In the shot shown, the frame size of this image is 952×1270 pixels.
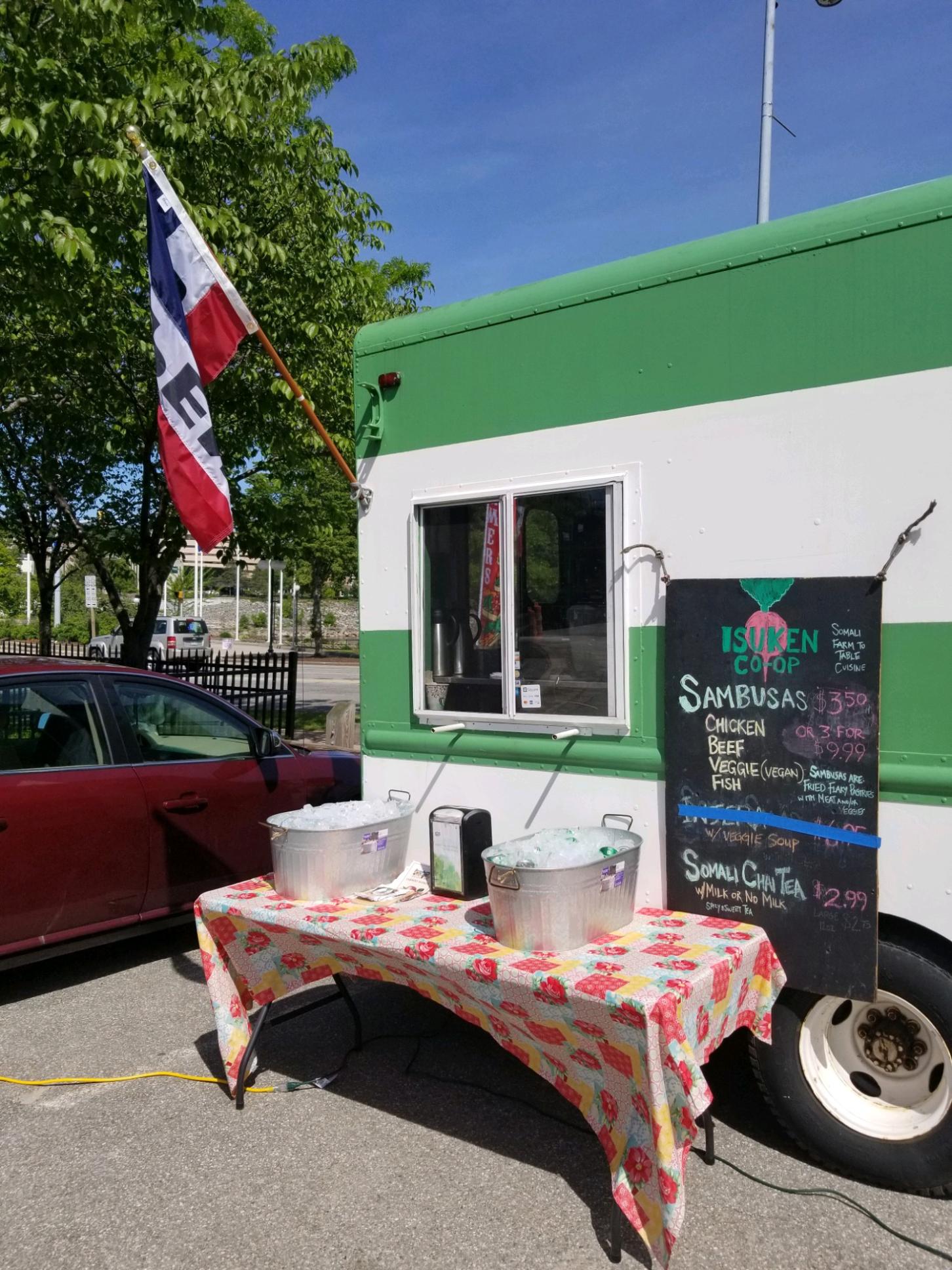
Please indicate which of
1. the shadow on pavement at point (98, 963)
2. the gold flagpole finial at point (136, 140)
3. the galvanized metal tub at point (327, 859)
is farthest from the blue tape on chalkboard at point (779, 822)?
the gold flagpole finial at point (136, 140)

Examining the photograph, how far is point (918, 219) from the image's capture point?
307 cm

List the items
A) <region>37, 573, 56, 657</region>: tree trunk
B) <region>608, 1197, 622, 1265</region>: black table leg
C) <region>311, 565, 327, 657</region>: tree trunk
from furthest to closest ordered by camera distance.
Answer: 1. <region>311, 565, 327, 657</region>: tree trunk
2. <region>37, 573, 56, 657</region>: tree trunk
3. <region>608, 1197, 622, 1265</region>: black table leg

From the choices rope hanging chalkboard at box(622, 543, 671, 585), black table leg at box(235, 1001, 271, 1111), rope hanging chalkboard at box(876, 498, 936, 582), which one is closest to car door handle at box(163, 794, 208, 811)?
black table leg at box(235, 1001, 271, 1111)

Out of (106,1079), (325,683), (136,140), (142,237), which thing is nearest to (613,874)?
(106,1079)

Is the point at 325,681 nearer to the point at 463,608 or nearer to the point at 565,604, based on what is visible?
the point at 463,608

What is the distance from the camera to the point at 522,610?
3.91 meters

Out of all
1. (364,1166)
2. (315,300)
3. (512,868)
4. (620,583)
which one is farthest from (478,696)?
(315,300)

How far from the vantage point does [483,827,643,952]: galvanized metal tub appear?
311 centimetres

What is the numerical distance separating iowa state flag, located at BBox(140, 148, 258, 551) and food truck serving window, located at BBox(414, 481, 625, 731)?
1.06m

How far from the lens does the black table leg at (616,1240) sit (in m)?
2.86

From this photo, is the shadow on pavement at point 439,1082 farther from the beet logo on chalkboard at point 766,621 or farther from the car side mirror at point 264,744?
the beet logo on chalkboard at point 766,621

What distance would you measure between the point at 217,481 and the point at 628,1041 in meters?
2.98

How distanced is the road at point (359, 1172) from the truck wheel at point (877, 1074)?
123 mm

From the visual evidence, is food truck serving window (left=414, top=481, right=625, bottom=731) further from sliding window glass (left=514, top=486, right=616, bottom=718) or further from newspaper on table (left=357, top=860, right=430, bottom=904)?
newspaper on table (left=357, top=860, right=430, bottom=904)
